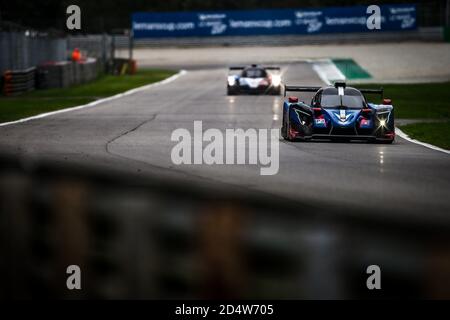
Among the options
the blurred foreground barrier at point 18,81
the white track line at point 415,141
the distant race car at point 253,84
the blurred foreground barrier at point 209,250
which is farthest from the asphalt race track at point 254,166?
the blurred foreground barrier at point 18,81

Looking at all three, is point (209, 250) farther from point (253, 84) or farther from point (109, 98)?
point (253, 84)

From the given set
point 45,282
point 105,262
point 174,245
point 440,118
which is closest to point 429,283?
point 174,245

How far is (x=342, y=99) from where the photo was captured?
1753 cm

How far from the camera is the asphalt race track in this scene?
370 inches

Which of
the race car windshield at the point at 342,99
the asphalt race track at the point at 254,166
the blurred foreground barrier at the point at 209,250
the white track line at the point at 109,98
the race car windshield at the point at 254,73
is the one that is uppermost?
the blurred foreground barrier at the point at 209,250

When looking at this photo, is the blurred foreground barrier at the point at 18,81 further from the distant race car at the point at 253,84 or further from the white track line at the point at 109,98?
the distant race car at the point at 253,84

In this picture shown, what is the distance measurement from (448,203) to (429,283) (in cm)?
575

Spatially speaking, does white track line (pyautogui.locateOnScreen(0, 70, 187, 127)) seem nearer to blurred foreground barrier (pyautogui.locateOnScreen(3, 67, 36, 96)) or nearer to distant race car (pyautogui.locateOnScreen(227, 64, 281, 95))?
blurred foreground barrier (pyautogui.locateOnScreen(3, 67, 36, 96))

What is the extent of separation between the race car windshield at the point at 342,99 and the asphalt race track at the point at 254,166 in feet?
2.64

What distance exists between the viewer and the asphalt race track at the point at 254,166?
370 inches

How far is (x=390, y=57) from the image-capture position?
5966 cm

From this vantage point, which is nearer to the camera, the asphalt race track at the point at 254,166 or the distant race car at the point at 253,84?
the asphalt race track at the point at 254,166

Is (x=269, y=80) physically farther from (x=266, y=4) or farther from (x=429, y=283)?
(x=266, y=4)

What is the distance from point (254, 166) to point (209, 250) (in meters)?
8.90
